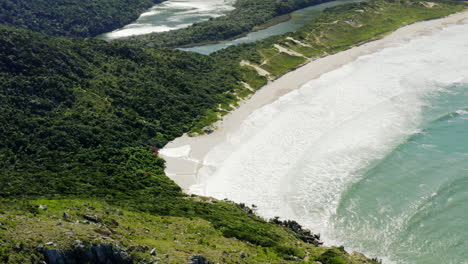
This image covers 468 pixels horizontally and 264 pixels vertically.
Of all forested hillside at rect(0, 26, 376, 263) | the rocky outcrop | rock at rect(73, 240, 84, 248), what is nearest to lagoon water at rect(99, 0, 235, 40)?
forested hillside at rect(0, 26, 376, 263)

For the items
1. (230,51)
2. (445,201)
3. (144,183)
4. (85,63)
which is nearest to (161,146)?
(144,183)

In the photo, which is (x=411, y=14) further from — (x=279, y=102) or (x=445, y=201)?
(x=445, y=201)

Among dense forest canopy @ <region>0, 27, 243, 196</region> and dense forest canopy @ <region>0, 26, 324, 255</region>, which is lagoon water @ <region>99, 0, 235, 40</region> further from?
dense forest canopy @ <region>0, 26, 324, 255</region>

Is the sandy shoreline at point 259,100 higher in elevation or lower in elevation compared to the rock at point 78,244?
lower

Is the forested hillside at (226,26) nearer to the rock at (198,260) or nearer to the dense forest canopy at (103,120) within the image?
the dense forest canopy at (103,120)

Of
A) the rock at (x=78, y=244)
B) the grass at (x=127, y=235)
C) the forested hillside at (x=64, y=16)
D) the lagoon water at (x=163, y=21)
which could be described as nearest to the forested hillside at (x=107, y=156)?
the grass at (x=127, y=235)
